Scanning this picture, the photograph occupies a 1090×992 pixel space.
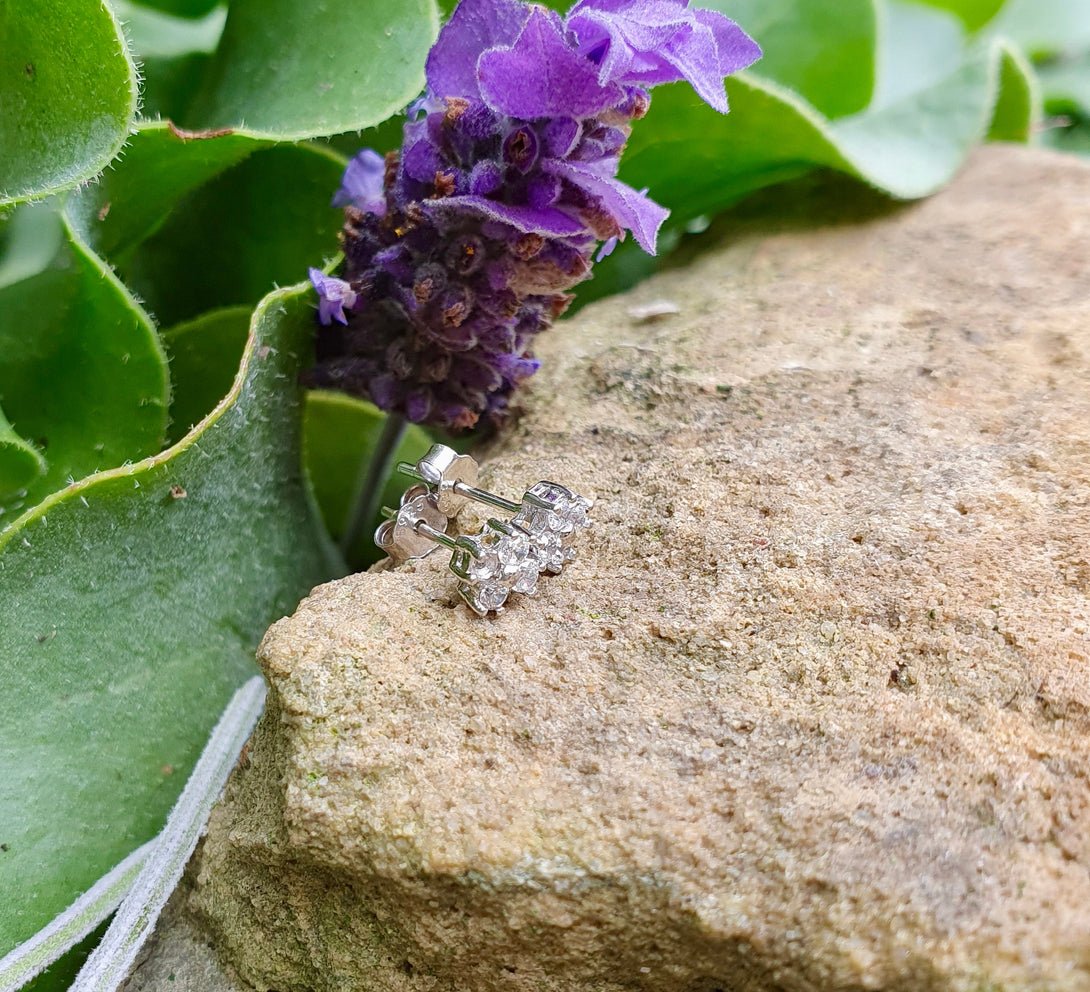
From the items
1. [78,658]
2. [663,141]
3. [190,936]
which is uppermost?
[663,141]

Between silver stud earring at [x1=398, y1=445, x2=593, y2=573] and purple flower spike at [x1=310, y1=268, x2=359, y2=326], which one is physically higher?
purple flower spike at [x1=310, y1=268, x2=359, y2=326]

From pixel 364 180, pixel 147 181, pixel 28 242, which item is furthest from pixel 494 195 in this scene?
pixel 28 242

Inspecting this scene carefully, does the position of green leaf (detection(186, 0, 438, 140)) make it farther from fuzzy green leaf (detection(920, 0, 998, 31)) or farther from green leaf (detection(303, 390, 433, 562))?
fuzzy green leaf (detection(920, 0, 998, 31))

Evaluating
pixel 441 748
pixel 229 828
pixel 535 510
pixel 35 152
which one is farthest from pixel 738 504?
pixel 35 152

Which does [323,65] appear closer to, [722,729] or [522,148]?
[522,148]

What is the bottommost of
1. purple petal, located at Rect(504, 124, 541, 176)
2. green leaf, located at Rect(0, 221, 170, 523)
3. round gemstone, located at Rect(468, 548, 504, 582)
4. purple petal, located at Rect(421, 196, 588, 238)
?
round gemstone, located at Rect(468, 548, 504, 582)

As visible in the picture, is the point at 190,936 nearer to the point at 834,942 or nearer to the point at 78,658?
the point at 78,658

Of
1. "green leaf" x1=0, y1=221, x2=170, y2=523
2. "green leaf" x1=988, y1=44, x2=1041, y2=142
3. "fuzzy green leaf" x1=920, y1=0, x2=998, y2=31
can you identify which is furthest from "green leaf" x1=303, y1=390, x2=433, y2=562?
"fuzzy green leaf" x1=920, y1=0, x2=998, y2=31
